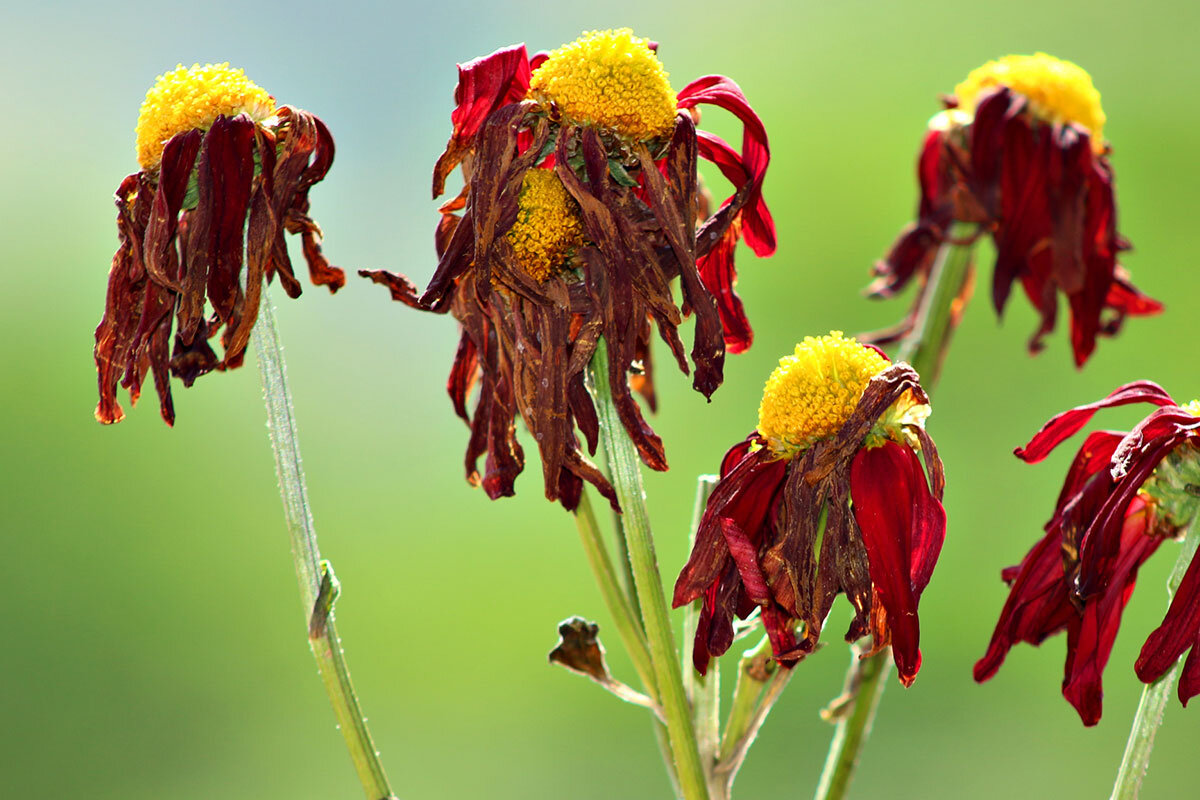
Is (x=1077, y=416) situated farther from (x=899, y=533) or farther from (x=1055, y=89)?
(x=1055, y=89)

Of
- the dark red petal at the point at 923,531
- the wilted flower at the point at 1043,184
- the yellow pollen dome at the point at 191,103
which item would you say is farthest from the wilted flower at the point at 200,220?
→ the wilted flower at the point at 1043,184

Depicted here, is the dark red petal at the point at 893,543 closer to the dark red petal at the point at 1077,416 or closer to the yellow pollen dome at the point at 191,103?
the dark red petal at the point at 1077,416

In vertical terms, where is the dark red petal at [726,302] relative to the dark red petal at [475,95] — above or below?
below

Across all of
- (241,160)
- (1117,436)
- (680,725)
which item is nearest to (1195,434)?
(1117,436)

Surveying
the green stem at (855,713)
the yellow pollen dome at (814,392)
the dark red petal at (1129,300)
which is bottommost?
the green stem at (855,713)

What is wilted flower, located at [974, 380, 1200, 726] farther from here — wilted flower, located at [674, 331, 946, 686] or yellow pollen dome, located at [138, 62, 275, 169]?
yellow pollen dome, located at [138, 62, 275, 169]

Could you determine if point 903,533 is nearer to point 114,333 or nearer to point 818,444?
point 818,444
